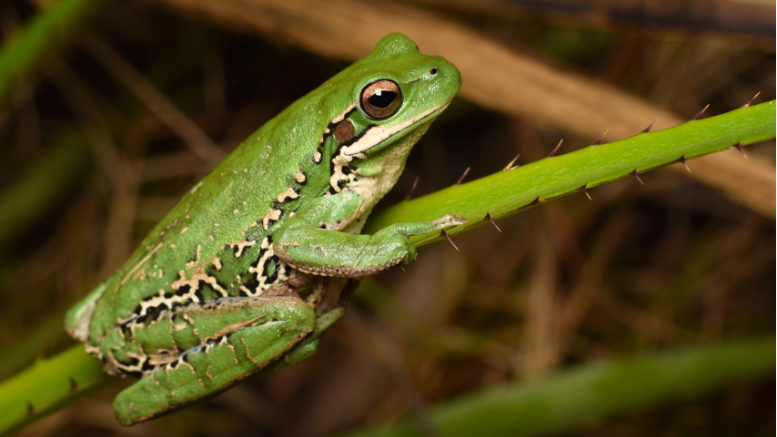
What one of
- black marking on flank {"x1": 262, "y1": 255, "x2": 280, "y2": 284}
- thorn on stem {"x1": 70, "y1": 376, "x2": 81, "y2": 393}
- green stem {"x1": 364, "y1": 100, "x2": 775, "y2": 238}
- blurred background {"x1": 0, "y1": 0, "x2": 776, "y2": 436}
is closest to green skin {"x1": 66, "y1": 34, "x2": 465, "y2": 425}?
black marking on flank {"x1": 262, "y1": 255, "x2": 280, "y2": 284}

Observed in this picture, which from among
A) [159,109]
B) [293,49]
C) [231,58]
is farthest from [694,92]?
[159,109]

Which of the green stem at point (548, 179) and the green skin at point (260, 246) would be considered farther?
the green skin at point (260, 246)

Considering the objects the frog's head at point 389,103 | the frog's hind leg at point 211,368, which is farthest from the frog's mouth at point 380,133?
the frog's hind leg at point 211,368

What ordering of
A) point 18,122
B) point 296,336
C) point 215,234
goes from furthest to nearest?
point 18,122
point 215,234
point 296,336

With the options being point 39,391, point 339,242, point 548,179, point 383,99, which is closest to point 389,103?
point 383,99

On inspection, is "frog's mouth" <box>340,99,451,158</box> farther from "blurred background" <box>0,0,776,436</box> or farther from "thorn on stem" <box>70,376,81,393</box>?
"blurred background" <box>0,0,776,436</box>

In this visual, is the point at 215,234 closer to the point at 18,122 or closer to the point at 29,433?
the point at 29,433

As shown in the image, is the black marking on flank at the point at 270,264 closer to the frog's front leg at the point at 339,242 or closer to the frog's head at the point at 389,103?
the frog's front leg at the point at 339,242
